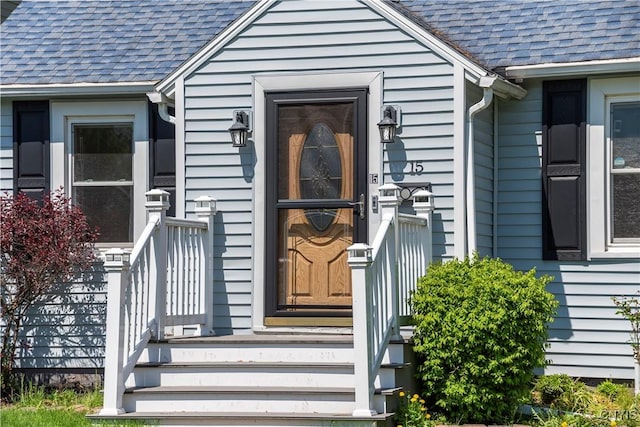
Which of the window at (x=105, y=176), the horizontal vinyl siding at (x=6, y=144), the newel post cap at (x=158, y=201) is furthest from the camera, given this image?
the horizontal vinyl siding at (x=6, y=144)

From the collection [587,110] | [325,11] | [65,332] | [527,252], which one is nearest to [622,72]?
[587,110]

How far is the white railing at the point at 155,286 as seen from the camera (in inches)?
322

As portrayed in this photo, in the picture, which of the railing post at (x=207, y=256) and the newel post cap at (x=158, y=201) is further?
the railing post at (x=207, y=256)

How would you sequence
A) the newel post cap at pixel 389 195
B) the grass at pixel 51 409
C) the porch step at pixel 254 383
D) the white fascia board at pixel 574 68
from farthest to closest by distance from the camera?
the white fascia board at pixel 574 68, the newel post cap at pixel 389 195, the grass at pixel 51 409, the porch step at pixel 254 383

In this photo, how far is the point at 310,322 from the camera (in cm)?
963

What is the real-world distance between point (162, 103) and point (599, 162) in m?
4.17

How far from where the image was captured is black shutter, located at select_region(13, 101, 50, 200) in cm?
1129

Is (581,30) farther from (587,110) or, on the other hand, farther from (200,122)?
(200,122)

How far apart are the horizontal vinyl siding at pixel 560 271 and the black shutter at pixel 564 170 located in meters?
0.08

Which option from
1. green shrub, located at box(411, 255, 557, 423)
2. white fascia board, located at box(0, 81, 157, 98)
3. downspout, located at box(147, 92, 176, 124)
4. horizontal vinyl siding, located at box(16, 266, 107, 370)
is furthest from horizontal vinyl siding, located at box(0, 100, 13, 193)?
green shrub, located at box(411, 255, 557, 423)

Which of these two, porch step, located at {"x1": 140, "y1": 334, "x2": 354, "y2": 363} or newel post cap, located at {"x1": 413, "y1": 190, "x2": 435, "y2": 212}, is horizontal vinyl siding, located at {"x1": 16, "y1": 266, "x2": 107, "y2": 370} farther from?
newel post cap, located at {"x1": 413, "y1": 190, "x2": 435, "y2": 212}

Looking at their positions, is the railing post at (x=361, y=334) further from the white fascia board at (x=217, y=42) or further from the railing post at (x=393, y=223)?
the white fascia board at (x=217, y=42)

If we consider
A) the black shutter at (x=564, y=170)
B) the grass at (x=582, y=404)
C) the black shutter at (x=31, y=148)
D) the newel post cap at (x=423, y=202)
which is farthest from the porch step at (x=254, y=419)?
the black shutter at (x=31, y=148)

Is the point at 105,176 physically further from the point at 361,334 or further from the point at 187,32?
the point at 361,334
